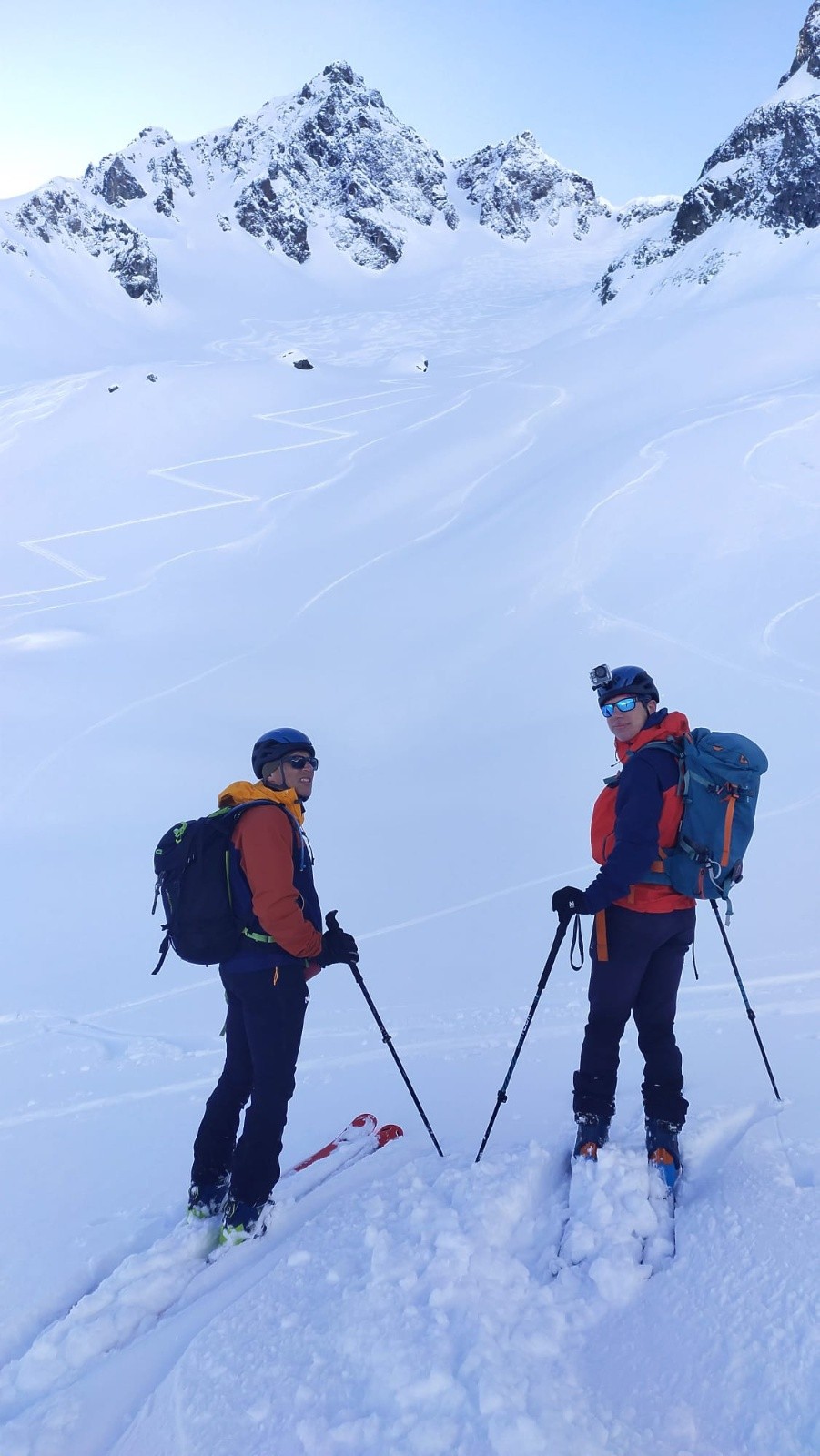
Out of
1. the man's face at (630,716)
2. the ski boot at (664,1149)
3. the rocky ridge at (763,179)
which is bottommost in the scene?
the ski boot at (664,1149)

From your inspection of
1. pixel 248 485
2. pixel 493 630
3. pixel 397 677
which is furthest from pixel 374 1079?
pixel 248 485

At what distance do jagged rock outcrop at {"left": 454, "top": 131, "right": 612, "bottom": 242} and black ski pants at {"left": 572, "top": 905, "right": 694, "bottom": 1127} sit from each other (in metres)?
92.1

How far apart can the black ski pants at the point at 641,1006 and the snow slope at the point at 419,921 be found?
0.24 metres

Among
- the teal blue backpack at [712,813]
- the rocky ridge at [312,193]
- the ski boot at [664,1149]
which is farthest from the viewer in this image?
the rocky ridge at [312,193]

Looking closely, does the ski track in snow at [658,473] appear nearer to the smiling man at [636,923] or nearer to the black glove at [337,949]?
the smiling man at [636,923]

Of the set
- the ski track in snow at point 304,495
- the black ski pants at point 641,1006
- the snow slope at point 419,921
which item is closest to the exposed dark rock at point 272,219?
the ski track in snow at point 304,495

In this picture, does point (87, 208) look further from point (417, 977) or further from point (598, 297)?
point (417, 977)

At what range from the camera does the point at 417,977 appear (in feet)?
18.1

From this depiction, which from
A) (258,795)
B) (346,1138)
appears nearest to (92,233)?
(258,795)

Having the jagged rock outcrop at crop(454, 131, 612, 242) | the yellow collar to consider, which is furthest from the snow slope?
the jagged rock outcrop at crop(454, 131, 612, 242)

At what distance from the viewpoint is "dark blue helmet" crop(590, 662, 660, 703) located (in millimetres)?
3270

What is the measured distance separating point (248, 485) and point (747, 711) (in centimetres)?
1397

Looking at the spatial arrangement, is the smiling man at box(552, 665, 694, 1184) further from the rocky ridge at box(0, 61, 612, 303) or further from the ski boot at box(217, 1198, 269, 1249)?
the rocky ridge at box(0, 61, 612, 303)

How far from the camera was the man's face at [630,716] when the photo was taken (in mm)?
3281
